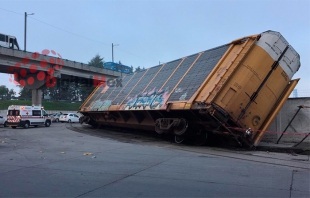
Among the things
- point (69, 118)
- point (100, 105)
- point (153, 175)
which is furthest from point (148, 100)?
point (69, 118)

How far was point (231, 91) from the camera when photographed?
11430 millimetres

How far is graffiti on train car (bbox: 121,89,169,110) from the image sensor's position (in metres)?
14.2

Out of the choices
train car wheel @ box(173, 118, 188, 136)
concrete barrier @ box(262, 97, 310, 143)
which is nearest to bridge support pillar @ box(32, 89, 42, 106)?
train car wheel @ box(173, 118, 188, 136)

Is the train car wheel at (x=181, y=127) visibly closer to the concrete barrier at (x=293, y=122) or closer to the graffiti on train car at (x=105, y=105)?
the concrete barrier at (x=293, y=122)

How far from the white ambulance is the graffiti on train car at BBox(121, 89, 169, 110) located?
14.6m

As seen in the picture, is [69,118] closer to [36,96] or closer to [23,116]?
[36,96]

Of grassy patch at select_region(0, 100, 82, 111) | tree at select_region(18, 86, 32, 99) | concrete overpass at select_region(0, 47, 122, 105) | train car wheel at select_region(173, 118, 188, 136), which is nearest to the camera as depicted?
train car wheel at select_region(173, 118, 188, 136)

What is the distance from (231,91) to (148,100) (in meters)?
5.18

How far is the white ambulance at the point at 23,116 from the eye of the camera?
27391mm

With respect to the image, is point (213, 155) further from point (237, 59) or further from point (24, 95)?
point (24, 95)

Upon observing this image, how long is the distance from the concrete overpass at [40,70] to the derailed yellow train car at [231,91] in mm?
23808

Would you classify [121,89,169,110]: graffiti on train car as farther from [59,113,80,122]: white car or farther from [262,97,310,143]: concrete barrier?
[59,113,80,122]: white car

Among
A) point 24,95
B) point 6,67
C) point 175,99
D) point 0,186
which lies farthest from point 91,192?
point 24,95

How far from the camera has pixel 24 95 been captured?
80.3 meters
